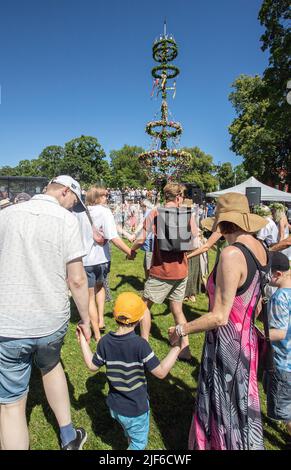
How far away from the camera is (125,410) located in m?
2.09

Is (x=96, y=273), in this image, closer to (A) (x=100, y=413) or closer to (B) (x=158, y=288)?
(B) (x=158, y=288)

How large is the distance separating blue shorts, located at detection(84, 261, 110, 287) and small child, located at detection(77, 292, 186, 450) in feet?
5.43

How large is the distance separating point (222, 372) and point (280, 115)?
15290mm

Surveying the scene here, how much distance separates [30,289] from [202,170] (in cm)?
7779

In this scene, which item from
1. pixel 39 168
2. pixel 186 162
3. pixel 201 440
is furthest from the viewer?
pixel 39 168

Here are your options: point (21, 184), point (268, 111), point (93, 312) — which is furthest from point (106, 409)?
point (268, 111)

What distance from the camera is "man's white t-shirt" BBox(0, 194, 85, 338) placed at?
1.88 meters

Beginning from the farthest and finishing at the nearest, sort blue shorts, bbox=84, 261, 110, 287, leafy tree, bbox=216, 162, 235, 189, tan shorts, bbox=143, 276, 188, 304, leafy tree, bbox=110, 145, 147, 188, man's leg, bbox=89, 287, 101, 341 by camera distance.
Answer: leafy tree, bbox=110, 145, 147, 188 → leafy tree, bbox=216, 162, 235, 189 → man's leg, bbox=89, 287, 101, 341 → blue shorts, bbox=84, 261, 110, 287 → tan shorts, bbox=143, 276, 188, 304

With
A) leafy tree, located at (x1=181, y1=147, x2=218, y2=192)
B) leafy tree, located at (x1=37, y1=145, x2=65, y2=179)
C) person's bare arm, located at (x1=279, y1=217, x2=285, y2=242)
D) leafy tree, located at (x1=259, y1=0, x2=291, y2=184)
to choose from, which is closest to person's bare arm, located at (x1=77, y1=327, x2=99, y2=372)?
person's bare arm, located at (x1=279, y1=217, x2=285, y2=242)

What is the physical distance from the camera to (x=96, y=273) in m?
3.86

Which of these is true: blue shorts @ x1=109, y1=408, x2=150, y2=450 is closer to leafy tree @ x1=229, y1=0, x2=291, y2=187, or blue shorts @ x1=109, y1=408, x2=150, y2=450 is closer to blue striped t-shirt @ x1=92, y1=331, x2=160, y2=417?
blue striped t-shirt @ x1=92, y1=331, x2=160, y2=417

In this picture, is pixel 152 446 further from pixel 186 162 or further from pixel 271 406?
pixel 186 162
